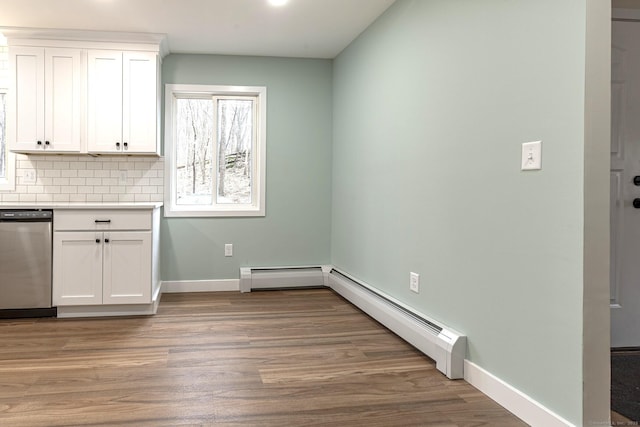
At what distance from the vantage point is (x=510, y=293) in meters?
2.36

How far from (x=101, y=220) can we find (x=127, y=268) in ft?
1.35

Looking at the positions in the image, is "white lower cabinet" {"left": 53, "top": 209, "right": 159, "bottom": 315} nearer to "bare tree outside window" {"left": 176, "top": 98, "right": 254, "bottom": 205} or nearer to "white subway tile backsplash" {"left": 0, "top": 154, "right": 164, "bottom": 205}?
"white subway tile backsplash" {"left": 0, "top": 154, "right": 164, "bottom": 205}

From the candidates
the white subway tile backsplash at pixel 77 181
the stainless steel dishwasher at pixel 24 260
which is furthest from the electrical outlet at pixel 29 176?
the stainless steel dishwasher at pixel 24 260

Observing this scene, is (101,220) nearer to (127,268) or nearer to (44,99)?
(127,268)

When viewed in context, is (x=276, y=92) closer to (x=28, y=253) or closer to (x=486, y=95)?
(x=28, y=253)

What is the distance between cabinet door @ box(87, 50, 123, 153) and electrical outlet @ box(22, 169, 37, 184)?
67cm

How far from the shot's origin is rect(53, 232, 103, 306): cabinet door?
159 inches

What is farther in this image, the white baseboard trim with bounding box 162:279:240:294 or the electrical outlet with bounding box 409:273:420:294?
the white baseboard trim with bounding box 162:279:240:294

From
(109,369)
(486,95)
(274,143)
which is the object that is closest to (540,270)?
(486,95)

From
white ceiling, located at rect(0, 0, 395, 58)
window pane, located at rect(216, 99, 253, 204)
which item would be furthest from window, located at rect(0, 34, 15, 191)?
window pane, located at rect(216, 99, 253, 204)

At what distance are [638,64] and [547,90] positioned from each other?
144 cm

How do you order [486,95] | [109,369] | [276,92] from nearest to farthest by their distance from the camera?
[486,95]
[109,369]
[276,92]

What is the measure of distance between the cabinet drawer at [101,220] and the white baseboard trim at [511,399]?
8.66 feet

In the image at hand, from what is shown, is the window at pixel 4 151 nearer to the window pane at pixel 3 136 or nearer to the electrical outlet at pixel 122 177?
the window pane at pixel 3 136
